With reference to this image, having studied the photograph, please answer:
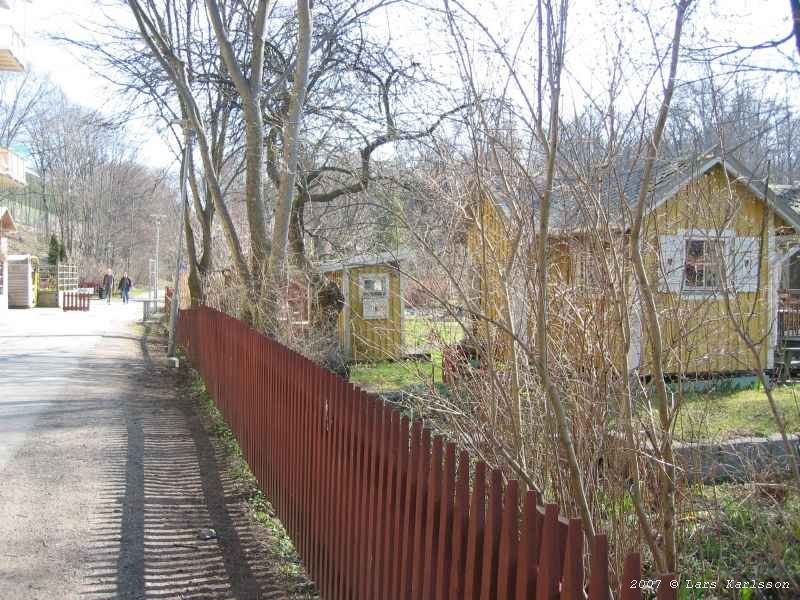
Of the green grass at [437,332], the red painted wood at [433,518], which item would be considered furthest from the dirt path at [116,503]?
the red painted wood at [433,518]

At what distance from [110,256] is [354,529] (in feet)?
239

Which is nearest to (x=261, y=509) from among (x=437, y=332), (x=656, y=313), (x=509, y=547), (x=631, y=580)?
(x=437, y=332)

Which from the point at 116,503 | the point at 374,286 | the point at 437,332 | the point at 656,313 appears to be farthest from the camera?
the point at 374,286

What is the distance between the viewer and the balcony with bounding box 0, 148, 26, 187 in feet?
98.6

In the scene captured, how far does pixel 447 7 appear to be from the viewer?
3.42m

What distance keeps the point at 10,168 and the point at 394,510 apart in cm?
3194

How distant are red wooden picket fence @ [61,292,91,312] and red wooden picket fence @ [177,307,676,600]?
33.1 m

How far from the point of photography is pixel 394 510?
11.4ft

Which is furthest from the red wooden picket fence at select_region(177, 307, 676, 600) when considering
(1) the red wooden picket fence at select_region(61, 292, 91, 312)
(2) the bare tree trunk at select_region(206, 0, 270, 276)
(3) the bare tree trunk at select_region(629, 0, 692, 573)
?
(1) the red wooden picket fence at select_region(61, 292, 91, 312)

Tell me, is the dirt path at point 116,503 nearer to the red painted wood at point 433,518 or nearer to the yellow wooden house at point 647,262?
the red painted wood at point 433,518

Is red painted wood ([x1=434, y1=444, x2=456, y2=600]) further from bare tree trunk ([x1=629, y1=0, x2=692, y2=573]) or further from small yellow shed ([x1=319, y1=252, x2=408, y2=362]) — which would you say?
small yellow shed ([x1=319, y1=252, x2=408, y2=362])

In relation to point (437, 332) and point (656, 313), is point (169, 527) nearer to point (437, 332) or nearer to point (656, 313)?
point (437, 332)

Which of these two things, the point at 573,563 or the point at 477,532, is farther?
the point at 477,532

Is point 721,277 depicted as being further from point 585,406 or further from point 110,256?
point 110,256
